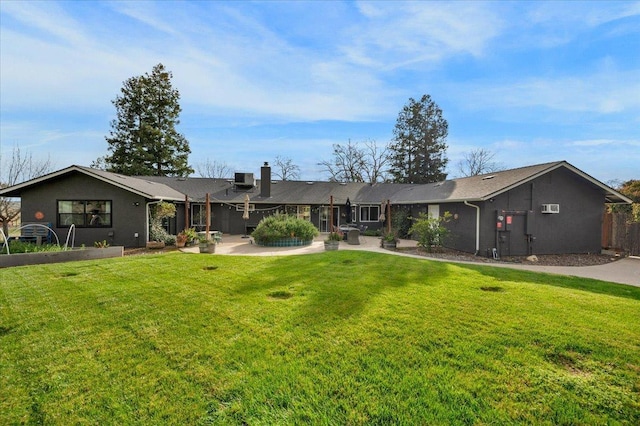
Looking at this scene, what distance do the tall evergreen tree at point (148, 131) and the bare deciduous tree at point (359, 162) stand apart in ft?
55.3

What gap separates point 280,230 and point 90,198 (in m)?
8.31

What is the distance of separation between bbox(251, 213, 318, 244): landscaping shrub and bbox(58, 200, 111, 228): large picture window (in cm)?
638

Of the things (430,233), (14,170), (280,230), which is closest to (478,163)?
(430,233)

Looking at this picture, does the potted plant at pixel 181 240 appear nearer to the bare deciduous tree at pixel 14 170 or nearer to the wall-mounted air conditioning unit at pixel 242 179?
the wall-mounted air conditioning unit at pixel 242 179

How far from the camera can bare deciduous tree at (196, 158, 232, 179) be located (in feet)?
135

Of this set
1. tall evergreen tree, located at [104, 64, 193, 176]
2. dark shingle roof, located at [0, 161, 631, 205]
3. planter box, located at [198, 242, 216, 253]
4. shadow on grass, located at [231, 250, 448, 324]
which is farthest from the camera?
tall evergreen tree, located at [104, 64, 193, 176]

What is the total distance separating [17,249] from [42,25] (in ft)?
21.9

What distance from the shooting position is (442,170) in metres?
34.5

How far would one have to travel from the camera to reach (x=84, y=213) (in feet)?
42.4

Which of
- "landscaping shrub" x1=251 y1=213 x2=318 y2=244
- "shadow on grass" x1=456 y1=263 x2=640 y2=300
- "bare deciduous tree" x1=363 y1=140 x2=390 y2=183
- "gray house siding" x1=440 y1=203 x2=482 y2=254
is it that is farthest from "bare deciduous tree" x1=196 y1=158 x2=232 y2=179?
"shadow on grass" x1=456 y1=263 x2=640 y2=300

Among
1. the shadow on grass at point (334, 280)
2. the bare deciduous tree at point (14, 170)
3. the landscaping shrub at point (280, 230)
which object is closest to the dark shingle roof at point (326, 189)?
the bare deciduous tree at point (14, 170)

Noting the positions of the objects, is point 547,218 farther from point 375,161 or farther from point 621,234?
point 375,161

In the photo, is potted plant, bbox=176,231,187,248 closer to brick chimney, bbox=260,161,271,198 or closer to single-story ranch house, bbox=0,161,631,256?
single-story ranch house, bbox=0,161,631,256

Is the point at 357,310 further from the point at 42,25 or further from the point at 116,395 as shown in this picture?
the point at 42,25
